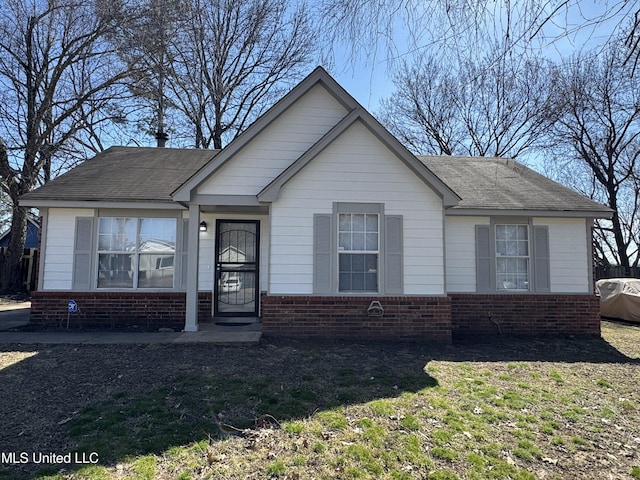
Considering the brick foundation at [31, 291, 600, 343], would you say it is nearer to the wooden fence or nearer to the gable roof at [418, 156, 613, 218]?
the gable roof at [418, 156, 613, 218]

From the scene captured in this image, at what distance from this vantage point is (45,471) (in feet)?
10.0

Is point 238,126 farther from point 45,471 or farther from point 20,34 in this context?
point 45,471

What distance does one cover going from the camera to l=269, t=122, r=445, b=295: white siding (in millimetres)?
7633

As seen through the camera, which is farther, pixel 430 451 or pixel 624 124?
pixel 624 124

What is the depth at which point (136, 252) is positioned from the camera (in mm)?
8766

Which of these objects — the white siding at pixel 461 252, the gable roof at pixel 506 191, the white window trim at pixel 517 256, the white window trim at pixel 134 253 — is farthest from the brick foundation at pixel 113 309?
the white window trim at pixel 517 256

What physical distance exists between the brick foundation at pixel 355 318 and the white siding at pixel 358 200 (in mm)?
250

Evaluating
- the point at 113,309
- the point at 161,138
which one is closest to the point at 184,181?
the point at 113,309

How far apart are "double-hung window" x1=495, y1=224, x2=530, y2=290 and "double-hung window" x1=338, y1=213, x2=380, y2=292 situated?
3.43 metres

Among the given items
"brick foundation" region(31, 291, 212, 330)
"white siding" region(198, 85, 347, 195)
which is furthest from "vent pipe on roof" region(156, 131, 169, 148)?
"white siding" region(198, 85, 347, 195)

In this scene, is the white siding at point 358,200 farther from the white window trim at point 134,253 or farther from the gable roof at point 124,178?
the gable roof at point 124,178

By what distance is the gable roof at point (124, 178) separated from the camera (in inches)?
332

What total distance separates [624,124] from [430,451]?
2230 cm

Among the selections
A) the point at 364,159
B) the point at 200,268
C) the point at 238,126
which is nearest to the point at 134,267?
the point at 200,268
